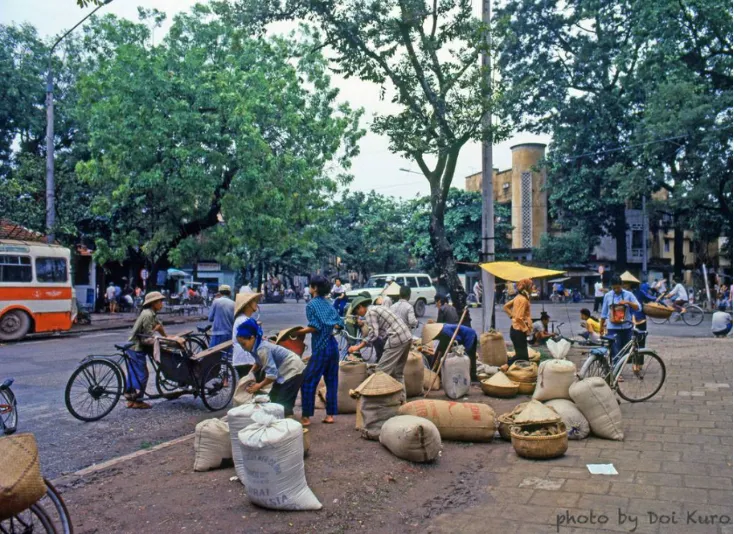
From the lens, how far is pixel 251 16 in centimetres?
1135

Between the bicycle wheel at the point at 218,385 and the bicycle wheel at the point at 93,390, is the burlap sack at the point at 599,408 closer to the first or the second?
the bicycle wheel at the point at 218,385

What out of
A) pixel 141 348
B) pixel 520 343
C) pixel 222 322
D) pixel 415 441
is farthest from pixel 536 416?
pixel 222 322

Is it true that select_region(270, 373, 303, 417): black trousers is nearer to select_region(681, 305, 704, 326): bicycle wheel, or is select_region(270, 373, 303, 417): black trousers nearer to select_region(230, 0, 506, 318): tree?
select_region(230, 0, 506, 318): tree

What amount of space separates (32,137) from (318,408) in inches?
1149

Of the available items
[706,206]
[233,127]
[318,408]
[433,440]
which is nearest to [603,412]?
[433,440]

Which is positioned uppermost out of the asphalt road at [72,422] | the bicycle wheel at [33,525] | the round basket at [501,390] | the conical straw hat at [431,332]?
the conical straw hat at [431,332]

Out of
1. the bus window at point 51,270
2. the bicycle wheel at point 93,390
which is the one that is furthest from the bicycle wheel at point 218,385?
the bus window at point 51,270

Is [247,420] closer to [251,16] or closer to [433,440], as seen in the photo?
[433,440]

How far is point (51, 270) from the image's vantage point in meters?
17.1

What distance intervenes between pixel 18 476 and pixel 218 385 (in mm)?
5142

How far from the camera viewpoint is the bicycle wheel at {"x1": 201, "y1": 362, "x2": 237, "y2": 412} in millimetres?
7594

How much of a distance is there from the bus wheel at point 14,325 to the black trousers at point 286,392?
13027mm

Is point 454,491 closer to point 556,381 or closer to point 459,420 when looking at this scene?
point 459,420

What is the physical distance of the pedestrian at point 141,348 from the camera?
750 cm
